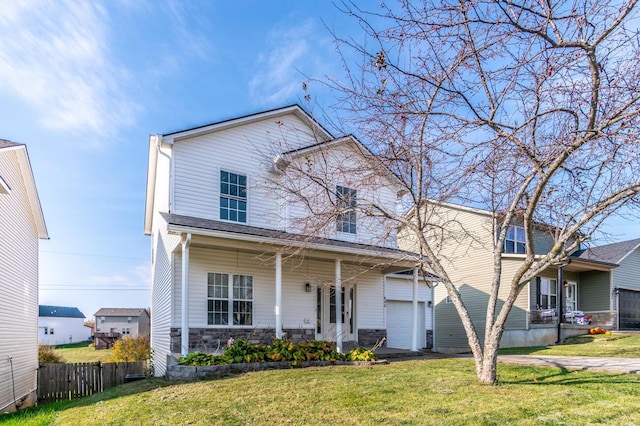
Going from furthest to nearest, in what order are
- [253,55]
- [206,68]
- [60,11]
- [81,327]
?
[81,327] → [206,68] → [253,55] → [60,11]

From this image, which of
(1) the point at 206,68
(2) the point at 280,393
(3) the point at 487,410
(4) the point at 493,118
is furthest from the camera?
(1) the point at 206,68

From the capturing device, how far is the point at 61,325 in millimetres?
56625

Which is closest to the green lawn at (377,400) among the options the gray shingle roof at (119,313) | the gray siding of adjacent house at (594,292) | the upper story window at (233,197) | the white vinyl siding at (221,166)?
the white vinyl siding at (221,166)

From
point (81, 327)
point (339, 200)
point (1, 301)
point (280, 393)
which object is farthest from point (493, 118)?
point (81, 327)

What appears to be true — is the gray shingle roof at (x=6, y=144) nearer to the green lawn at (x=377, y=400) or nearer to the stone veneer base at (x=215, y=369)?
the green lawn at (x=377, y=400)

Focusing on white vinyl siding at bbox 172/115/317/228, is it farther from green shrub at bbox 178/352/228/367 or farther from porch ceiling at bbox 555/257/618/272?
porch ceiling at bbox 555/257/618/272

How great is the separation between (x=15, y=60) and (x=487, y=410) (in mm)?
11913

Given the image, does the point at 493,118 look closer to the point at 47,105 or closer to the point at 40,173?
the point at 47,105

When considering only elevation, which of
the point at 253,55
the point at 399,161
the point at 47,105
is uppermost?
the point at 253,55

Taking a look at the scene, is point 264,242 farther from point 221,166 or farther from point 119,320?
point 119,320

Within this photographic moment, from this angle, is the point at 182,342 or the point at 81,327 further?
the point at 81,327

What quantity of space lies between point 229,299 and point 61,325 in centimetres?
5467

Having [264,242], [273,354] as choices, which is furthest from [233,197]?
[273,354]

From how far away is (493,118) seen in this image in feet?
20.4
